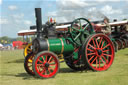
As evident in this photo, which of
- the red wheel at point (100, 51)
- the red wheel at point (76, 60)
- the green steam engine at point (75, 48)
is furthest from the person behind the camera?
the red wheel at point (76, 60)

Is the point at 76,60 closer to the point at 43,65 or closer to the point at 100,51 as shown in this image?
the point at 100,51

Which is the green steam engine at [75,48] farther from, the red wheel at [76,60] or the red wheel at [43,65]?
the red wheel at [43,65]

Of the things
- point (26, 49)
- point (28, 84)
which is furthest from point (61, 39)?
point (26, 49)

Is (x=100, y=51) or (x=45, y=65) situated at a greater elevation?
(x=100, y=51)

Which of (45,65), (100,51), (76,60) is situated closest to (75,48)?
(76,60)

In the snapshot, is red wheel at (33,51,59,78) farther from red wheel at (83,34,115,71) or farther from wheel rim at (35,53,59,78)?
red wheel at (83,34,115,71)

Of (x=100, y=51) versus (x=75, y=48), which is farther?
(x=75, y=48)

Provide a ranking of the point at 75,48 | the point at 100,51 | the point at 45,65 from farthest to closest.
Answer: the point at 75,48
the point at 100,51
the point at 45,65

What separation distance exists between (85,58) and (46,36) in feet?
4.78

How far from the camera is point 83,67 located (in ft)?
21.1

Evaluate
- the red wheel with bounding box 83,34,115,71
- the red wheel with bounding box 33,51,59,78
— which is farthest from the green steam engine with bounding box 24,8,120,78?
the red wheel with bounding box 33,51,59,78

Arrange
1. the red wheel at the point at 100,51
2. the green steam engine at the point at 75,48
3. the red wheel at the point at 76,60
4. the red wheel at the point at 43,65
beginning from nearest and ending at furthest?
the red wheel at the point at 43,65
the green steam engine at the point at 75,48
the red wheel at the point at 100,51
the red wheel at the point at 76,60

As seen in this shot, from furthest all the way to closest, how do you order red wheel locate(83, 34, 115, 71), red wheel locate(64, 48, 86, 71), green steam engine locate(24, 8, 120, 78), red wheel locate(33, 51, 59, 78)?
red wheel locate(64, 48, 86, 71)
red wheel locate(83, 34, 115, 71)
green steam engine locate(24, 8, 120, 78)
red wheel locate(33, 51, 59, 78)

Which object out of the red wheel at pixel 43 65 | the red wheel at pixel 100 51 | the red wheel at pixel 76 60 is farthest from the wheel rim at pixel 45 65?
the red wheel at pixel 100 51
